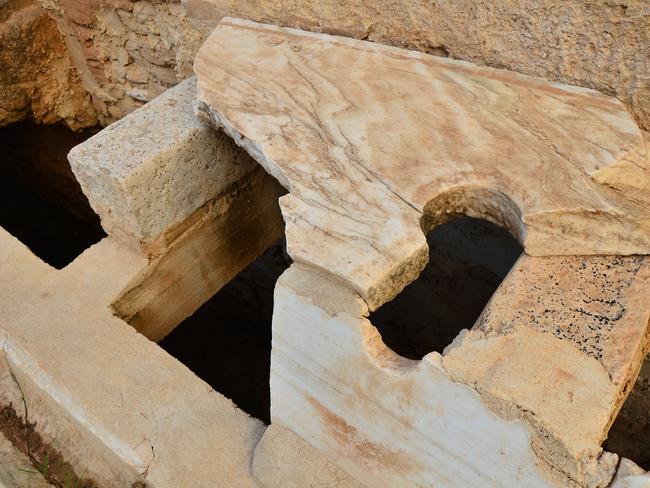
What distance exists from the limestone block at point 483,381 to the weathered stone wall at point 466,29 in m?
0.71

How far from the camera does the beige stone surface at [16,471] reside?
2.21 m

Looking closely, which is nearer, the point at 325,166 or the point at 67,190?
the point at 325,166

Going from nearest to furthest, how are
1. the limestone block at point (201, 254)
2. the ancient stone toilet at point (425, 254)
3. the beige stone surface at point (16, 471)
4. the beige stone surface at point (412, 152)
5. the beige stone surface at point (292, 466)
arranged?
the ancient stone toilet at point (425, 254) < the beige stone surface at point (412, 152) < the beige stone surface at point (292, 466) < the beige stone surface at point (16, 471) < the limestone block at point (201, 254)

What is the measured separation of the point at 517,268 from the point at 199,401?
45.3 inches

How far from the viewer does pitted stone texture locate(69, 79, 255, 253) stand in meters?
2.26

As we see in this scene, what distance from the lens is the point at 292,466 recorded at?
6.31 feet

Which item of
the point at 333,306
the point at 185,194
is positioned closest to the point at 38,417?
the point at 185,194

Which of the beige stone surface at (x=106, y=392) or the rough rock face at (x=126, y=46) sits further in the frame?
the rough rock face at (x=126, y=46)

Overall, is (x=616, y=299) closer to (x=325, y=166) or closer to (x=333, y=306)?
(x=333, y=306)

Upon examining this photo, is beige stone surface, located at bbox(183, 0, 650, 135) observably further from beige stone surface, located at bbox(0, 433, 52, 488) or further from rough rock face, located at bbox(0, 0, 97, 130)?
beige stone surface, located at bbox(0, 433, 52, 488)

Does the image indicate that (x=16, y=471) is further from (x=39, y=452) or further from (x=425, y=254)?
(x=425, y=254)

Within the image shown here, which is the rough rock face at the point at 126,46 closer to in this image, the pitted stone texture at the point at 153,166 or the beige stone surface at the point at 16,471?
the pitted stone texture at the point at 153,166

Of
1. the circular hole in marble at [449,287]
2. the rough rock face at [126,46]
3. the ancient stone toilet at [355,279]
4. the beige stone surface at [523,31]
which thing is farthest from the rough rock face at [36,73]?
the circular hole in marble at [449,287]

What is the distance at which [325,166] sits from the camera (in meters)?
1.89
